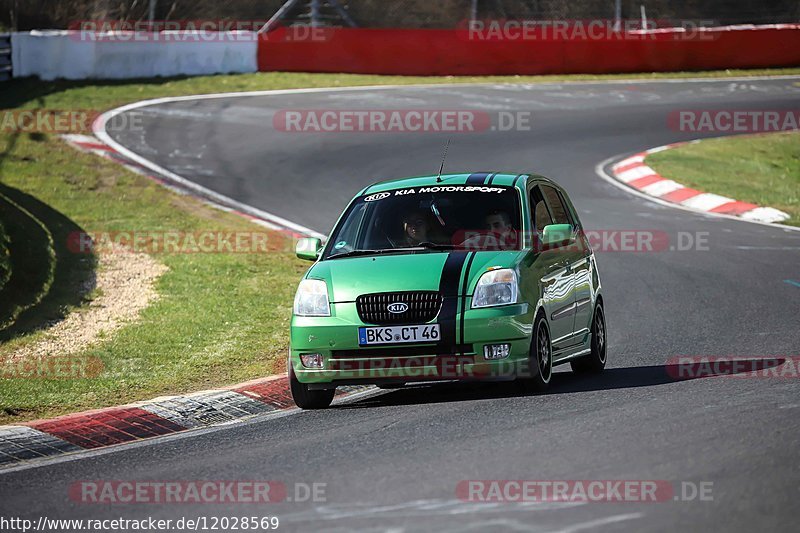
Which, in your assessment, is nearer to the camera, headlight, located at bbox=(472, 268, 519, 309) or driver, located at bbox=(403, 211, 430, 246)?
headlight, located at bbox=(472, 268, 519, 309)

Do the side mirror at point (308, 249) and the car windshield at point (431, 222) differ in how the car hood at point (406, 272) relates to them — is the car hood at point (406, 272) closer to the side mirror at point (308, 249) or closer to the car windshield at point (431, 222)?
the car windshield at point (431, 222)

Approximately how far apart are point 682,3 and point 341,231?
27.5 meters

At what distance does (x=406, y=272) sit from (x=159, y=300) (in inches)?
200

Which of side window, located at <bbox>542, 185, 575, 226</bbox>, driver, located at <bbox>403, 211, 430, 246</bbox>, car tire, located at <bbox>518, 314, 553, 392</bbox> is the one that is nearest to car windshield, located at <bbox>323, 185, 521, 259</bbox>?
driver, located at <bbox>403, 211, 430, 246</bbox>

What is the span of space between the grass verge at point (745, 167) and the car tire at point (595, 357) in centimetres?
878

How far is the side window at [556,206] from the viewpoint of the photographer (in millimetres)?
10586

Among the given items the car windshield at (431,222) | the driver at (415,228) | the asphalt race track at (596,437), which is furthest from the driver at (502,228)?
the asphalt race track at (596,437)

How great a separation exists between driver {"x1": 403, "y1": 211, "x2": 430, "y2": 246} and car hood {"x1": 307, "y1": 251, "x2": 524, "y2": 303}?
37 centimetres

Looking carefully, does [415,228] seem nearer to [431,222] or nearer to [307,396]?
[431,222]

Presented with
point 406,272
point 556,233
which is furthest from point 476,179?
point 406,272

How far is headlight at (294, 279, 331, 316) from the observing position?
8930 mm

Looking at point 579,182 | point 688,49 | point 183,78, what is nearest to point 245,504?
point 579,182

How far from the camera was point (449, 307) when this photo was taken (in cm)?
867

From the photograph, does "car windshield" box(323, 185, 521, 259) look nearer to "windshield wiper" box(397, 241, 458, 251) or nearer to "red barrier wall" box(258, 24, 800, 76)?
"windshield wiper" box(397, 241, 458, 251)
